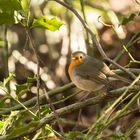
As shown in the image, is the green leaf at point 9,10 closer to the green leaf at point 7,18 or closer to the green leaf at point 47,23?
the green leaf at point 7,18

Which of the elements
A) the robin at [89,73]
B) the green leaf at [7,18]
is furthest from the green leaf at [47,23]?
the robin at [89,73]

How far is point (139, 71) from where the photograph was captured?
3.50 m

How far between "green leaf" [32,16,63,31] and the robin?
0.90 meters

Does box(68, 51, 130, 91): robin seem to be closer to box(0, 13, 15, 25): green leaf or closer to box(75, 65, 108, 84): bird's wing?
box(75, 65, 108, 84): bird's wing

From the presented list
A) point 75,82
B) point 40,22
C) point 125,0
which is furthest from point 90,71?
point 125,0

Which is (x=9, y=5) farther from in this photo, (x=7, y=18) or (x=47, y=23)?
(x=47, y=23)

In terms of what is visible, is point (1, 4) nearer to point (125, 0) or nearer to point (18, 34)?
point (18, 34)

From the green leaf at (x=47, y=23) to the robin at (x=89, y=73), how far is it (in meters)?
0.90

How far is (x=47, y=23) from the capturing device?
3094 millimetres

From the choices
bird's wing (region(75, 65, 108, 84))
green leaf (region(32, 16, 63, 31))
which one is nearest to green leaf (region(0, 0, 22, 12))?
green leaf (region(32, 16, 63, 31))

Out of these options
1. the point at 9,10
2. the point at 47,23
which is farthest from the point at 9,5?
the point at 47,23

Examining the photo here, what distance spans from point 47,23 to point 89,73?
1.38 m

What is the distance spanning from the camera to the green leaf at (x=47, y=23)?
3.04 meters

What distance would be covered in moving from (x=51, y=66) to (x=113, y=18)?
1.27 meters
